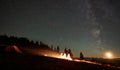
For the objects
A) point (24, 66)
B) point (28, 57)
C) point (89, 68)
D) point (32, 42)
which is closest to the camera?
point (24, 66)

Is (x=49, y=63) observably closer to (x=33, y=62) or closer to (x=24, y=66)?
(x=33, y=62)

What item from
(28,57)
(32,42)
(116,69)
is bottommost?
(116,69)

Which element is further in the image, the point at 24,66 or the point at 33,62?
the point at 33,62

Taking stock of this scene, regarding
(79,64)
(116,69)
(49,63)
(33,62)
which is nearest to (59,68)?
(49,63)

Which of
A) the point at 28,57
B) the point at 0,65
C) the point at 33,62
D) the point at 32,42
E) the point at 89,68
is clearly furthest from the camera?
the point at 32,42

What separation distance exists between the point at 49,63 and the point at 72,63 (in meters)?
5.42

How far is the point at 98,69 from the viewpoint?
3072 cm

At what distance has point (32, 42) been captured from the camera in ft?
309

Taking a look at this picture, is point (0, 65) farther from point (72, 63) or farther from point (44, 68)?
point (72, 63)

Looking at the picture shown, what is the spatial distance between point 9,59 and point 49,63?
5.83 meters

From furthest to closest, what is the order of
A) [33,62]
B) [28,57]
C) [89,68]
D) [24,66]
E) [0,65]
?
1. [89,68]
2. [28,57]
3. [33,62]
4. [24,66]
5. [0,65]

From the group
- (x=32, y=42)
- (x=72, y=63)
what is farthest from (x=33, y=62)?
(x=32, y=42)

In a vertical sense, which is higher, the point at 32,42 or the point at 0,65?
the point at 32,42

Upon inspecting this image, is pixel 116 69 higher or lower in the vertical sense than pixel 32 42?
lower
